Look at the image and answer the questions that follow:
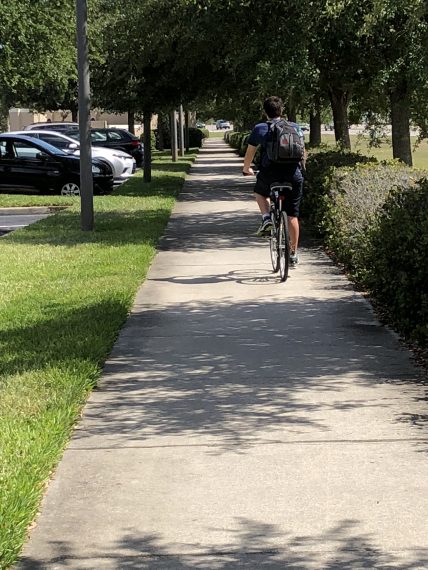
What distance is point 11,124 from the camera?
90.9 metres

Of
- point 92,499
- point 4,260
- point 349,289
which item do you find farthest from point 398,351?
point 4,260

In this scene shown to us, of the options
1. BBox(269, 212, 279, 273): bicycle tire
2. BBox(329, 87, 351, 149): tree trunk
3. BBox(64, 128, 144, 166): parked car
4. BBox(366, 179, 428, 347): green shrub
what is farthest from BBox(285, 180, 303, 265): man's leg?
BBox(64, 128, 144, 166): parked car

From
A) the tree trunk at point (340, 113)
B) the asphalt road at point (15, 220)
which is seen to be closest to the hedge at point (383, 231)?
the asphalt road at point (15, 220)

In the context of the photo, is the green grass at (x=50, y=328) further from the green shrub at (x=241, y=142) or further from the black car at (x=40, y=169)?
the green shrub at (x=241, y=142)

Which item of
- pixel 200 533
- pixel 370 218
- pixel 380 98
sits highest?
pixel 380 98

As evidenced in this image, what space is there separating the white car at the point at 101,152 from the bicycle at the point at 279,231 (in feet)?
53.7

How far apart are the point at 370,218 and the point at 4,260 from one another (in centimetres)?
475

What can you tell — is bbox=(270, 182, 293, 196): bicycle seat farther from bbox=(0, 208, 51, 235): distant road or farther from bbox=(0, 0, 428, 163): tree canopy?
bbox=(0, 208, 51, 235): distant road

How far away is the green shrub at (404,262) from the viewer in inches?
281

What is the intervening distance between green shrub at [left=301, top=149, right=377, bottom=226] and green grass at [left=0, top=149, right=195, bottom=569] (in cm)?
228

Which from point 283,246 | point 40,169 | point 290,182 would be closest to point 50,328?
point 283,246

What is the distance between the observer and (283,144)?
1020 cm

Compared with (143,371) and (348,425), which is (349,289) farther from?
(348,425)

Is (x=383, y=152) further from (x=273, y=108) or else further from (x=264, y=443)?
(x=264, y=443)
